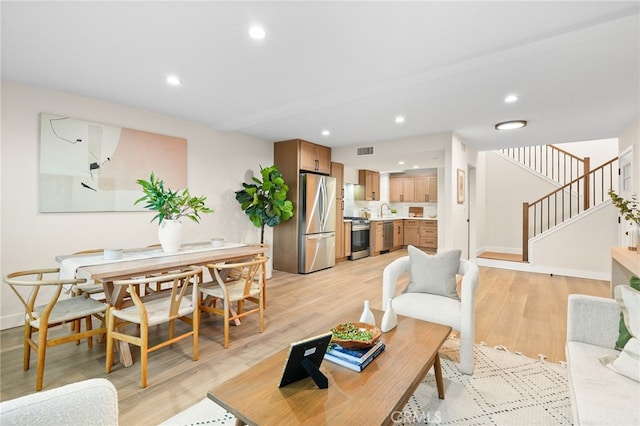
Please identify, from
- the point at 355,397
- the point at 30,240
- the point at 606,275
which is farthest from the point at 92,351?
the point at 606,275

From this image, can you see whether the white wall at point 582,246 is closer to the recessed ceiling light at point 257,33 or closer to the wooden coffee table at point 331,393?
the wooden coffee table at point 331,393

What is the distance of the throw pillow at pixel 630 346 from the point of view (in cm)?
130

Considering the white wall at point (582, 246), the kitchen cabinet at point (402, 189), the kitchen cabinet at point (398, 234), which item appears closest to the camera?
the white wall at point (582, 246)

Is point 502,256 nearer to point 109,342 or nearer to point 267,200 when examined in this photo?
point 267,200

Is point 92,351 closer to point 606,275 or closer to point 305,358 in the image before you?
point 305,358

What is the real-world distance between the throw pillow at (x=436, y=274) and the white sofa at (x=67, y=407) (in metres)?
2.29

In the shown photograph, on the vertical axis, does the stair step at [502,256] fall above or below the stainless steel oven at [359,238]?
below

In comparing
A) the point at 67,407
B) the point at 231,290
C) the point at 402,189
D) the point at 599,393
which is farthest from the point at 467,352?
the point at 402,189

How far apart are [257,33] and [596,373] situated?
2.77 m

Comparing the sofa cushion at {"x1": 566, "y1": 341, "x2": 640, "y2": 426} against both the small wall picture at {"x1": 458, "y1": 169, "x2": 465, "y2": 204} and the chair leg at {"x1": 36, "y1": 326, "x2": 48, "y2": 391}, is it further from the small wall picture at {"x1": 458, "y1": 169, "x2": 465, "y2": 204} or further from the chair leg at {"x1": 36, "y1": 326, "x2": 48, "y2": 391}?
the small wall picture at {"x1": 458, "y1": 169, "x2": 465, "y2": 204}

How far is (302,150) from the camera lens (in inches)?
207

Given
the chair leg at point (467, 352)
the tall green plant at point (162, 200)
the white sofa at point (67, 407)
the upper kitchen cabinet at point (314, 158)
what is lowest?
the chair leg at point (467, 352)

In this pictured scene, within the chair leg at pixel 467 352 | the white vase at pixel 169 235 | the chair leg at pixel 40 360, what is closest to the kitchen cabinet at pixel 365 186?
the white vase at pixel 169 235

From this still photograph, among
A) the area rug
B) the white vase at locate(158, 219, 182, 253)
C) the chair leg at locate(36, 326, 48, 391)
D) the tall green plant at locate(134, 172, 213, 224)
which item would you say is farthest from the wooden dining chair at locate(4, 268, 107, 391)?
the area rug
